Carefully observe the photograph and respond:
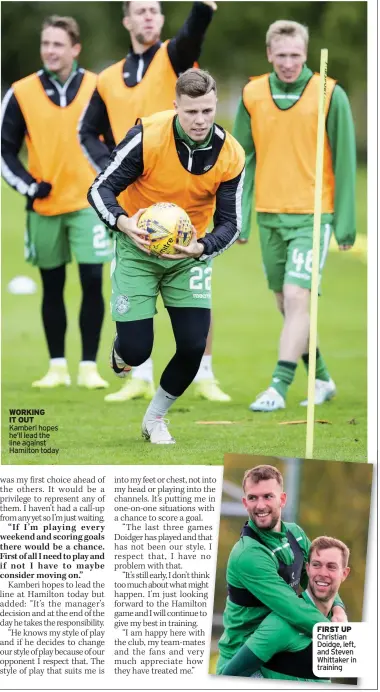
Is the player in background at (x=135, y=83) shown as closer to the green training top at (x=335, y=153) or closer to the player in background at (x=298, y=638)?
the green training top at (x=335, y=153)

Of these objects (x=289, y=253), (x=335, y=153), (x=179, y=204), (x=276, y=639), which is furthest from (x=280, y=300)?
(x=276, y=639)

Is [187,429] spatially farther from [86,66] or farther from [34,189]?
[86,66]

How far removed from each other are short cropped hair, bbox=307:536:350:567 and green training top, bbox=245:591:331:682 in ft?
0.75

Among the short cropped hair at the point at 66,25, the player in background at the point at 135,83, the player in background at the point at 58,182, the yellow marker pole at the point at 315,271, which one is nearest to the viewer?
the yellow marker pole at the point at 315,271

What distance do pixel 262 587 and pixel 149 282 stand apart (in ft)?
5.64

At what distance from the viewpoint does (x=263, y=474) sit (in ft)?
20.5

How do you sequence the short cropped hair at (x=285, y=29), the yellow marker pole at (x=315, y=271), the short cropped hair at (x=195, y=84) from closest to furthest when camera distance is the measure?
1. the short cropped hair at (x=195, y=84)
2. the yellow marker pole at (x=315, y=271)
3. the short cropped hair at (x=285, y=29)

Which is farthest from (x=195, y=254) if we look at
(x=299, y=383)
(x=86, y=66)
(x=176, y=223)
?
(x=86, y=66)

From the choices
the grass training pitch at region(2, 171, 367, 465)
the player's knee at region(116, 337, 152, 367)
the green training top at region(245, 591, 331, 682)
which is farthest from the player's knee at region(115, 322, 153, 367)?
the green training top at region(245, 591, 331, 682)

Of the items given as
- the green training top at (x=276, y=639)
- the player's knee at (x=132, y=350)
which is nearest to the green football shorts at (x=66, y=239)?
the player's knee at (x=132, y=350)

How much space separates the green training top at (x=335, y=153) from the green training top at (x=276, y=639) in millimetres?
2713

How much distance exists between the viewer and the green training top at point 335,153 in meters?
7.77

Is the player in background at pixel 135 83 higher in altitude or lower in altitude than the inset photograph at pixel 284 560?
higher

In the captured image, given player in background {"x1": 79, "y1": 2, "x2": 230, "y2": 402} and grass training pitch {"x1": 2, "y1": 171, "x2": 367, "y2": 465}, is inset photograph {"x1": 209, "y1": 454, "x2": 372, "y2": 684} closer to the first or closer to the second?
grass training pitch {"x1": 2, "y1": 171, "x2": 367, "y2": 465}
